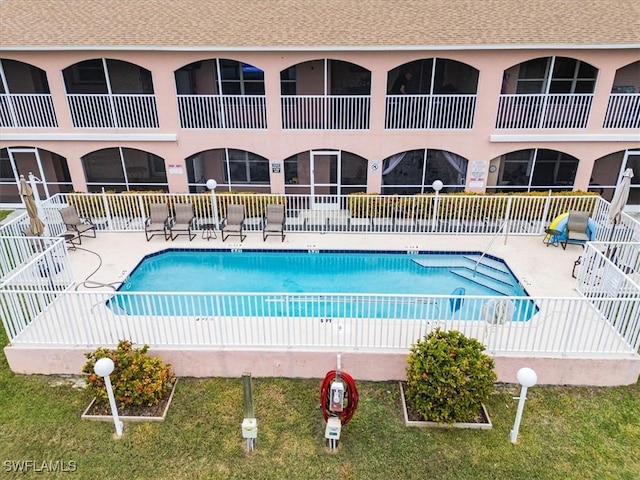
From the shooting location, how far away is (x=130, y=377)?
7.79m

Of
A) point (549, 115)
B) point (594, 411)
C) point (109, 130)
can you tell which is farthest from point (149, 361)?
point (549, 115)

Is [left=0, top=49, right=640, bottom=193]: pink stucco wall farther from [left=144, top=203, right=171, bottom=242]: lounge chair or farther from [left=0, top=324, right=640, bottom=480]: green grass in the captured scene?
[left=0, top=324, right=640, bottom=480]: green grass

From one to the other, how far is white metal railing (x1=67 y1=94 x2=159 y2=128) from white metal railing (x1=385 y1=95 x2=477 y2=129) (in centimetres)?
809

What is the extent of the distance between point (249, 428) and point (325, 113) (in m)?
11.1

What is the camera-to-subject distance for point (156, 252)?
1329 centimetres

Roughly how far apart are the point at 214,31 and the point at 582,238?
509 inches

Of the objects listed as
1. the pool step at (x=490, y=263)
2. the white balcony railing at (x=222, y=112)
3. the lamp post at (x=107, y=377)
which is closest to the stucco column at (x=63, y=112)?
the white balcony railing at (x=222, y=112)

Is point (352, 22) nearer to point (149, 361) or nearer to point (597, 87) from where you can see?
point (597, 87)

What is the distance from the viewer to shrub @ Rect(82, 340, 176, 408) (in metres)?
7.75

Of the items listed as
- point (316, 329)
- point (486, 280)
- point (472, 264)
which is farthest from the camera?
point (472, 264)

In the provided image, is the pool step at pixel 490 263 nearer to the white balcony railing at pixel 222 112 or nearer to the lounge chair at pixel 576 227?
the lounge chair at pixel 576 227

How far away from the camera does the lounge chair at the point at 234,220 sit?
13938 mm

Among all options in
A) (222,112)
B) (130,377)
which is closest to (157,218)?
(222,112)

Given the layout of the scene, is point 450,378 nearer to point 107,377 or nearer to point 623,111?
point 107,377
